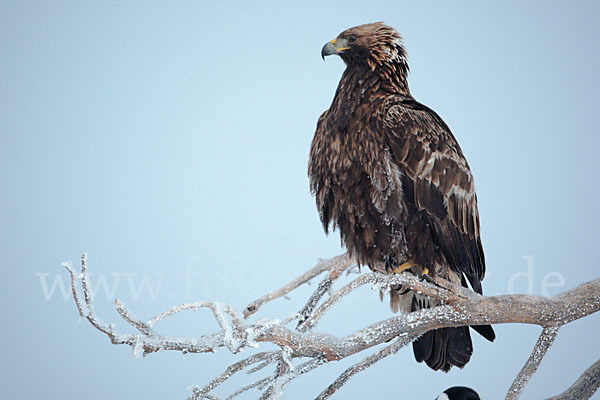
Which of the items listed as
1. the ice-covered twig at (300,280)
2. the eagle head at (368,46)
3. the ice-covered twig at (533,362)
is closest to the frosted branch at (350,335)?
the ice-covered twig at (533,362)

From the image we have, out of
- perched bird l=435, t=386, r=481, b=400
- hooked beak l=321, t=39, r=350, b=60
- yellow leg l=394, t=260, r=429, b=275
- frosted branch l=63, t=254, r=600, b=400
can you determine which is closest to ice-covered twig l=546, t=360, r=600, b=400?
frosted branch l=63, t=254, r=600, b=400

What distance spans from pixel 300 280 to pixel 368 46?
1380 mm

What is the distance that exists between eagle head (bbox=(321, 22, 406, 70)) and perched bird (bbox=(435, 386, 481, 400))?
1.94 meters

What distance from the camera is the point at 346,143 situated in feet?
10.0

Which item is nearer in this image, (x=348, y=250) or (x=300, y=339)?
(x=300, y=339)

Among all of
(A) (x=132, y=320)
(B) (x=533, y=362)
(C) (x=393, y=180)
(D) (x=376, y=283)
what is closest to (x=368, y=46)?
(C) (x=393, y=180)

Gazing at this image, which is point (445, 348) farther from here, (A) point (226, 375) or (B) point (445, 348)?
(A) point (226, 375)

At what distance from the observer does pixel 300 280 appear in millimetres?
3176

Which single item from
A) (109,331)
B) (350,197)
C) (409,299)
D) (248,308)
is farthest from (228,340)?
(409,299)

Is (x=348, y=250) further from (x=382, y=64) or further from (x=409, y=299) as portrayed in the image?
(x=382, y=64)

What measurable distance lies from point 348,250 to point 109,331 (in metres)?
1.55

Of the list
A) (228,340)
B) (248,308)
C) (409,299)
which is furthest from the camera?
(409,299)

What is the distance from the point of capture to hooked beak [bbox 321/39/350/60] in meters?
3.30

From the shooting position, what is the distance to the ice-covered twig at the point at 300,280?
2963mm
